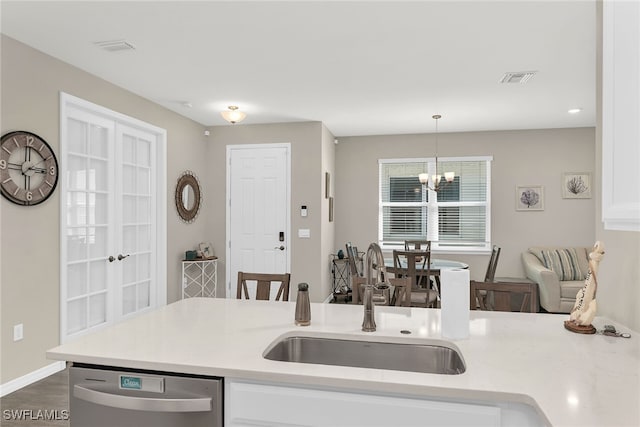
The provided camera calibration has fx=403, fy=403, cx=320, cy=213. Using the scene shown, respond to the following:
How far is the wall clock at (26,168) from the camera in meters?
2.97

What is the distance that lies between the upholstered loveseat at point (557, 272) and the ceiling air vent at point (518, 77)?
2.57 metres

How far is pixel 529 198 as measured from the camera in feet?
20.4

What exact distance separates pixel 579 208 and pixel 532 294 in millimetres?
4849

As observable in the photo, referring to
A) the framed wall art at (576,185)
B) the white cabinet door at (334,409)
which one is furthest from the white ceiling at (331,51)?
the white cabinet door at (334,409)

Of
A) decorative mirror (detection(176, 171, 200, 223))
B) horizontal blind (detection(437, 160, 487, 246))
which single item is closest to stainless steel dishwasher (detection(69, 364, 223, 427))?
decorative mirror (detection(176, 171, 200, 223))

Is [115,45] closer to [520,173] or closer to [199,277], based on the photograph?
[199,277]

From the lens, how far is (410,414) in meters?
1.24

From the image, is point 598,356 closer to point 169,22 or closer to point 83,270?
point 169,22

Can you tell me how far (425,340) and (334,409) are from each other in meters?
0.53

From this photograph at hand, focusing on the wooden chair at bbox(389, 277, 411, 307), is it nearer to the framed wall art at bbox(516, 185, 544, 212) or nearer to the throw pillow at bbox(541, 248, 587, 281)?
the throw pillow at bbox(541, 248, 587, 281)

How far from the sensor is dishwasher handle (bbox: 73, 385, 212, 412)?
1.36 m

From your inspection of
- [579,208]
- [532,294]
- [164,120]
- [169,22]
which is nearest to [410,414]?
[532,294]

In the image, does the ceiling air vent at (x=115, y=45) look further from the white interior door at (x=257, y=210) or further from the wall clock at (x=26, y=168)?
the white interior door at (x=257, y=210)

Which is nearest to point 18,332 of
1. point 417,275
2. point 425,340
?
point 425,340
